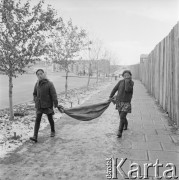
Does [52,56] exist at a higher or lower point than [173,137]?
higher

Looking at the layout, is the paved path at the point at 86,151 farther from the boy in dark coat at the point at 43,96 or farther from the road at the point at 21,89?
the road at the point at 21,89

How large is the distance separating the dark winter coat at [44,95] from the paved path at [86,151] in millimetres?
769

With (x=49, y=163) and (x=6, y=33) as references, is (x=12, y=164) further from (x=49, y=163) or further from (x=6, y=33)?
(x=6, y=33)

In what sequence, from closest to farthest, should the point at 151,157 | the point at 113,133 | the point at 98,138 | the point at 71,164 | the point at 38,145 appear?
the point at 71,164, the point at 151,157, the point at 38,145, the point at 98,138, the point at 113,133

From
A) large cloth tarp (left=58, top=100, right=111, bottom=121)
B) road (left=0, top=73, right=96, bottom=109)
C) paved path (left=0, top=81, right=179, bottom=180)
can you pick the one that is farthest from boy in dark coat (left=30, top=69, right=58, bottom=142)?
road (left=0, top=73, right=96, bottom=109)

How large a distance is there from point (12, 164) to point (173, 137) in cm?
361

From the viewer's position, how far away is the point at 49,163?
15.4 feet

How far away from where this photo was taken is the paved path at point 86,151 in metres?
4.29

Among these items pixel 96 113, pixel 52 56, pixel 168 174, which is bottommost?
pixel 168 174

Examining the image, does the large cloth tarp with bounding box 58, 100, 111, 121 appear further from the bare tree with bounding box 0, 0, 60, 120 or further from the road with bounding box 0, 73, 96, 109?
the road with bounding box 0, 73, 96, 109

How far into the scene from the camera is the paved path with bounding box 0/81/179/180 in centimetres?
429

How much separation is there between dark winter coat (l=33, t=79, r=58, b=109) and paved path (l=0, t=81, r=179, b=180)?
0.77 metres

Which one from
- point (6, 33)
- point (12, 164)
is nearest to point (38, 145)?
point (12, 164)

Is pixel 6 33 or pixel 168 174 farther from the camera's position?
pixel 6 33
